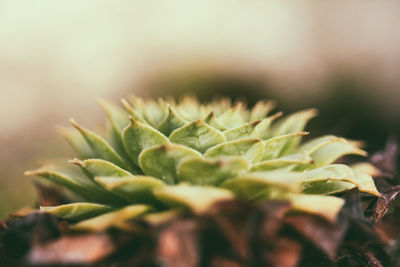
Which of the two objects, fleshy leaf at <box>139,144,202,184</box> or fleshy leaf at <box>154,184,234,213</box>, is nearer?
fleshy leaf at <box>154,184,234,213</box>

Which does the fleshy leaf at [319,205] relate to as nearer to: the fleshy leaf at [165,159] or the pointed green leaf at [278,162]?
the pointed green leaf at [278,162]

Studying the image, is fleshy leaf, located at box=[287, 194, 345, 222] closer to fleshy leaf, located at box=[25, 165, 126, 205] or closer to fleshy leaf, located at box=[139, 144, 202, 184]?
fleshy leaf, located at box=[139, 144, 202, 184]

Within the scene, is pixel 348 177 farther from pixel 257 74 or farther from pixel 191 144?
pixel 257 74

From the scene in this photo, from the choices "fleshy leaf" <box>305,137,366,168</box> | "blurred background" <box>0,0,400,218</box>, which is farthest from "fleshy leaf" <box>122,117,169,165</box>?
"blurred background" <box>0,0,400,218</box>

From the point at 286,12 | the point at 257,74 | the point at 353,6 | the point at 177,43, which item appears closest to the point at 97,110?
the point at 177,43

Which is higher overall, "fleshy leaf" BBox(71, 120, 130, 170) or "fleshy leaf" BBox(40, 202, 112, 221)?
"fleshy leaf" BBox(71, 120, 130, 170)

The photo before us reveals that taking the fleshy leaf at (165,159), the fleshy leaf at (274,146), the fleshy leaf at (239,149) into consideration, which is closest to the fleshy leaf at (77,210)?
the fleshy leaf at (165,159)

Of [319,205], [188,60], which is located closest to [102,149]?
[319,205]

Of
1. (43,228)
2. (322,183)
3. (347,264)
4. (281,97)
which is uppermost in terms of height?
(43,228)
